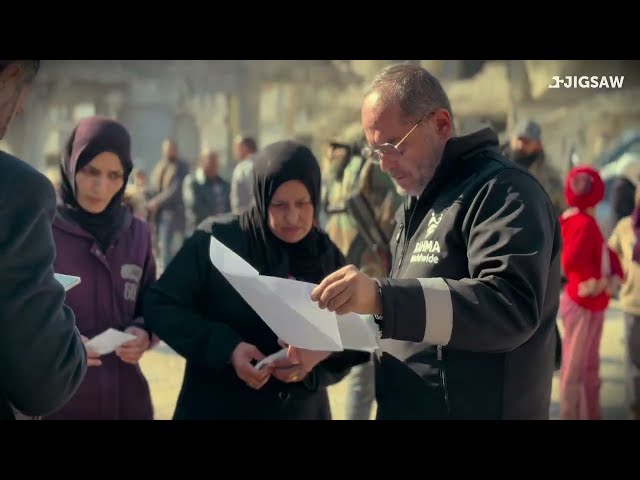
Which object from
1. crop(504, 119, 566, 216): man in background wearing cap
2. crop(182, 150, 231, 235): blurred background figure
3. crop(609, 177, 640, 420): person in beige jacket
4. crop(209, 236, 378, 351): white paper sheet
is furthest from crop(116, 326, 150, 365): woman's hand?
crop(182, 150, 231, 235): blurred background figure

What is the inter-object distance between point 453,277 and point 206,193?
8239 millimetres

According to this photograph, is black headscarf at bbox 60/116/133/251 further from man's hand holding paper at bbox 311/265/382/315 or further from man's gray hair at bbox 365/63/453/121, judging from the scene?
man's hand holding paper at bbox 311/265/382/315

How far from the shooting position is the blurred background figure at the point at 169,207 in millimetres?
11133

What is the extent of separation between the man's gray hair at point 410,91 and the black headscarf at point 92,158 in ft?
4.94

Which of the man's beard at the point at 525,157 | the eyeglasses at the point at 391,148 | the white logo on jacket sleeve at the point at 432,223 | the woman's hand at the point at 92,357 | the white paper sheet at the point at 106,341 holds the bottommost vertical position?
the woman's hand at the point at 92,357

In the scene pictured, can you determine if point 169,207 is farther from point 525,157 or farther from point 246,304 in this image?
point 246,304

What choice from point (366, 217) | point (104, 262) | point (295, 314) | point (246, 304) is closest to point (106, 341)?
point (104, 262)

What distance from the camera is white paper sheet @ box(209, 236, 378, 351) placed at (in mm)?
2324

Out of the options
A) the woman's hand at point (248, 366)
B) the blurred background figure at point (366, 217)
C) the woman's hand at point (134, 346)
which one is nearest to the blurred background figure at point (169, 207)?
the blurred background figure at point (366, 217)

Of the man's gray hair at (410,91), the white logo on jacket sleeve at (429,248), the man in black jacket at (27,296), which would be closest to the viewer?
the man in black jacket at (27,296)

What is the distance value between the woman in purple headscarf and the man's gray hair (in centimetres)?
148

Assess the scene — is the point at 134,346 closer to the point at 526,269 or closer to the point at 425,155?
the point at 425,155

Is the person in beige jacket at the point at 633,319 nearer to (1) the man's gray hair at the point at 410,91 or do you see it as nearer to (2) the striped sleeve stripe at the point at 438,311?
(1) the man's gray hair at the point at 410,91

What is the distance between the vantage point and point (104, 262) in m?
3.41
